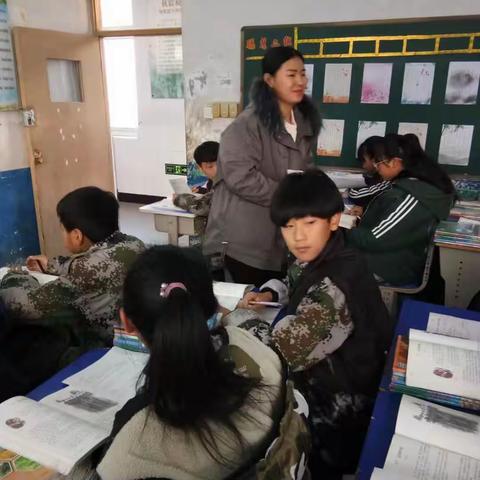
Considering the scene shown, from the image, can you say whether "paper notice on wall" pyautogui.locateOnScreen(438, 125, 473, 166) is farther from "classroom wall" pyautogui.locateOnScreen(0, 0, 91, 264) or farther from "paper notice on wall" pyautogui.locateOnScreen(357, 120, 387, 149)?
"classroom wall" pyautogui.locateOnScreen(0, 0, 91, 264)

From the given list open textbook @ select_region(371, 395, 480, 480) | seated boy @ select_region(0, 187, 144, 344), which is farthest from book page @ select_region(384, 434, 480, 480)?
seated boy @ select_region(0, 187, 144, 344)

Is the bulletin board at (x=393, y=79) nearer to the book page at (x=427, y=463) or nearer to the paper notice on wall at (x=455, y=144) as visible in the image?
the paper notice on wall at (x=455, y=144)

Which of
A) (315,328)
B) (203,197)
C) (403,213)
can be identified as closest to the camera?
(315,328)

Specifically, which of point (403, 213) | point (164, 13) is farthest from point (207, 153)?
point (164, 13)

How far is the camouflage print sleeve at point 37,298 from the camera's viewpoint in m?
1.36

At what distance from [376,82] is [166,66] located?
2806mm

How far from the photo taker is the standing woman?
190 centimetres

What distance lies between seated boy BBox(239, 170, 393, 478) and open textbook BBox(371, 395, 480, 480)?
0.17 meters

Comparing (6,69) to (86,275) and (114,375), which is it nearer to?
(86,275)

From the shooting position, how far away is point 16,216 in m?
3.60

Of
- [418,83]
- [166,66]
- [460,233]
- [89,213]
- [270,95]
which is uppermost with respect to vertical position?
[166,66]

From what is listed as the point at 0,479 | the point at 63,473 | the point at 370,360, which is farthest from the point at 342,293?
the point at 0,479

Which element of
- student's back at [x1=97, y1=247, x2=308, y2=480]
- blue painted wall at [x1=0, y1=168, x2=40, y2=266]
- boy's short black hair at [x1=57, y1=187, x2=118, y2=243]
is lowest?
blue painted wall at [x1=0, y1=168, x2=40, y2=266]

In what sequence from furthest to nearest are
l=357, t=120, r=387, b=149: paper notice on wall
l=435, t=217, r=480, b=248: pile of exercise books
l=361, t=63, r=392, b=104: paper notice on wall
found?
1. l=357, t=120, r=387, b=149: paper notice on wall
2. l=361, t=63, r=392, b=104: paper notice on wall
3. l=435, t=217, r=480, b=248: pile of exercise books
